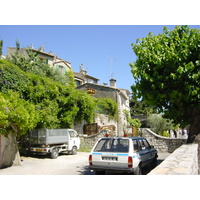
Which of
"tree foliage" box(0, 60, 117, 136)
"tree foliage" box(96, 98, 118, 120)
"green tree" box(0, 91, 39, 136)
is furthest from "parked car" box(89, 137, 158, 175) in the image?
"tree foliage" box(96, 98, 118, 120)

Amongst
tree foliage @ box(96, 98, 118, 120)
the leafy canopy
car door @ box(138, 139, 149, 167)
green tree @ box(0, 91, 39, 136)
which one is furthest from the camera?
tree foliage @ box(96, 98, 118, 120)

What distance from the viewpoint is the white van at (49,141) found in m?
13.9

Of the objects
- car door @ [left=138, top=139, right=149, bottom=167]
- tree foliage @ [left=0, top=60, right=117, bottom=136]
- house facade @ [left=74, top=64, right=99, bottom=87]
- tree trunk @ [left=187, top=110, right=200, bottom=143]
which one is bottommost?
car door @ [left=138, top=139, right=149, bottom=167]

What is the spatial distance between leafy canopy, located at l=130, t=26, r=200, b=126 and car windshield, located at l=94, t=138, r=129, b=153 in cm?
288

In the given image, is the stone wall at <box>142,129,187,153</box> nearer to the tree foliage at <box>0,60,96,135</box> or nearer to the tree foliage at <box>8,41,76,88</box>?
the tree foliage at <box>0,60,96,135</box>

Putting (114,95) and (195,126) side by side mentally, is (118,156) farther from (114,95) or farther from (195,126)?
(114,95)

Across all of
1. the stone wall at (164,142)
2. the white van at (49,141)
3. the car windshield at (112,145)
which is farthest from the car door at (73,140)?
the car windshield at (112,145)

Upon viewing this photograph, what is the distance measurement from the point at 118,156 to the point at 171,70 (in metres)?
4.62

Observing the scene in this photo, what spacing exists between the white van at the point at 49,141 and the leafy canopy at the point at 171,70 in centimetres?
657

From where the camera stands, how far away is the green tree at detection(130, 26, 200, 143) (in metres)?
9.29

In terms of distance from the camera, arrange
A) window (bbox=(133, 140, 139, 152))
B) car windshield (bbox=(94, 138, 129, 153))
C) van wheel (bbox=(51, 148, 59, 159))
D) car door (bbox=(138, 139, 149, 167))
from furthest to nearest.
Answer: van wheel (bbox=(51, 148, 59, 159)) → car door (bbox=(138, 139, 149, 167)) → window (bbox=(133, 140, 139, 152)) → car windshield (bbox=(94, 138, 129, 153))

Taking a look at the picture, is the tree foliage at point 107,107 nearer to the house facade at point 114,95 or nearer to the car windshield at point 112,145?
the house facade at point 114,95

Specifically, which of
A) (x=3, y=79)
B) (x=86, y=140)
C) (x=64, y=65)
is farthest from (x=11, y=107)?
(x=64, y=65)

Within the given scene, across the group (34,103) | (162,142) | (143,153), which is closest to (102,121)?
(162,142)
